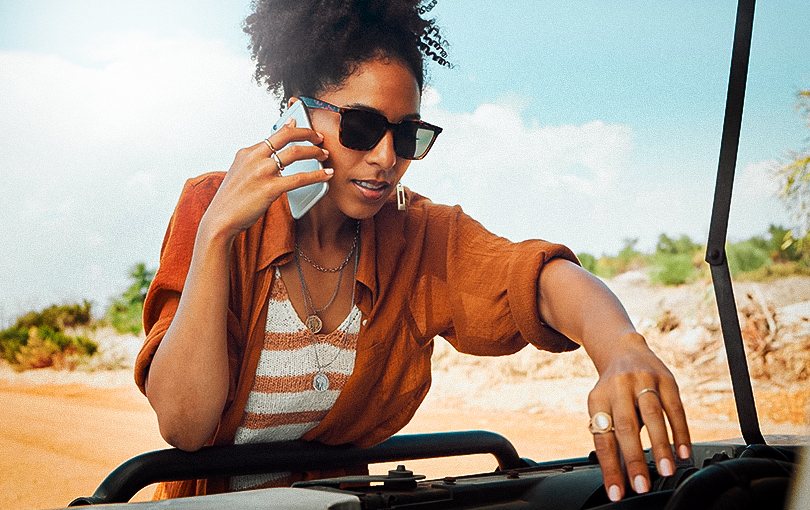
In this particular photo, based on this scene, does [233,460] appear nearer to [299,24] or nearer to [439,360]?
[299,24]

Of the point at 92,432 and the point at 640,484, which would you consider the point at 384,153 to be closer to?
the point at 640,484

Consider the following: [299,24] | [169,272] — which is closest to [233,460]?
[169,272]

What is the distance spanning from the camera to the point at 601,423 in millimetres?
479

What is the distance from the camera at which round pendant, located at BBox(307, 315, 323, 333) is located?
96 centimetres

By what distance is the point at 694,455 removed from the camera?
0.56 metres

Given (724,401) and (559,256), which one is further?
(724,401)

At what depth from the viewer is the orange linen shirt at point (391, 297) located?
0.84m

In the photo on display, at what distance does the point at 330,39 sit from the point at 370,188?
23cm

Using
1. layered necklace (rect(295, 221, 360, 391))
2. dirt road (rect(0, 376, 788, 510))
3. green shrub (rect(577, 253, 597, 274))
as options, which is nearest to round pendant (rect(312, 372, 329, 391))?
layered necklace (rect(295, 221, 360, 391))

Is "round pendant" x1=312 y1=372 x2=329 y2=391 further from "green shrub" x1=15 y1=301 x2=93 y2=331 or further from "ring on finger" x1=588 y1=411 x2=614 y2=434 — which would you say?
"green shrub" x1=15 y1=301 x2=93 y2=331

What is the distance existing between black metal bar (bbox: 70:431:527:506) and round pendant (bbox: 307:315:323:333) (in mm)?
196

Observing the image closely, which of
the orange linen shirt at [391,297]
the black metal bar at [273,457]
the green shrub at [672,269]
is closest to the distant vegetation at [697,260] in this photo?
the green shrub at [672,269]

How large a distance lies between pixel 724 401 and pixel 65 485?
632 cm

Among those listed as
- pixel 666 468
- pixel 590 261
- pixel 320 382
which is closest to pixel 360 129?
pixel 320 382
